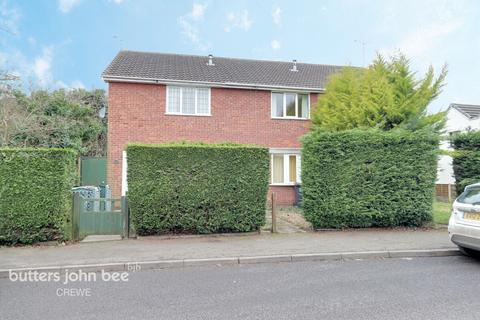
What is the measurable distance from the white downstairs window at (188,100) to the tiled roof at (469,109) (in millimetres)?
16598

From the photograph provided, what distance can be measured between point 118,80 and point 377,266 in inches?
468

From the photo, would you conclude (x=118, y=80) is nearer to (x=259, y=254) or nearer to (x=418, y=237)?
(x=259, y=254)

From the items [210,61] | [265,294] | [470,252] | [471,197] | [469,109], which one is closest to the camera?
[265,294]

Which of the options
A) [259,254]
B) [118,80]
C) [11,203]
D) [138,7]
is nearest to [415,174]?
[259,254]

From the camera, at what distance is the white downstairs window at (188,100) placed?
46.5ft

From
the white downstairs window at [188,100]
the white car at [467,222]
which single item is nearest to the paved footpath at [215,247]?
the white car at [467,222]

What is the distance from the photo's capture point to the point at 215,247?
7098 mm

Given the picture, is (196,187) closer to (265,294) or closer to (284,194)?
(265,294)

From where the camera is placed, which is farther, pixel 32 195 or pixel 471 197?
pixel 32 195

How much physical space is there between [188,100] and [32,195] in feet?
27.0

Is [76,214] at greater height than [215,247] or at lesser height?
greater

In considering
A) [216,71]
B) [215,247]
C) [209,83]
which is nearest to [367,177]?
[215,247]

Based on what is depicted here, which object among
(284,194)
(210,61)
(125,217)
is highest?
(210,61)

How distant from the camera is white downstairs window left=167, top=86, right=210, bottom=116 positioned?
558 inches
